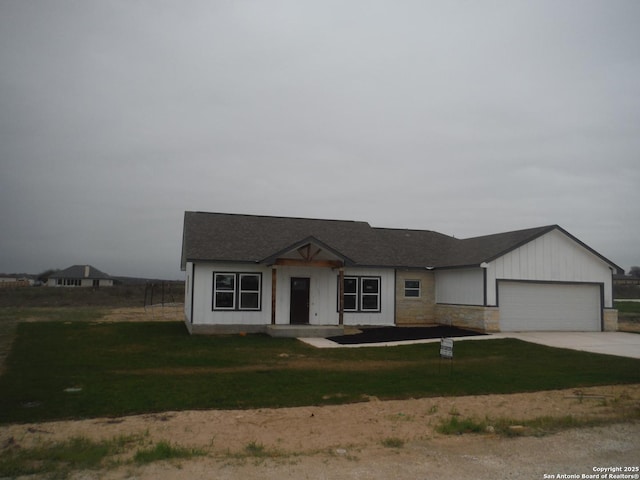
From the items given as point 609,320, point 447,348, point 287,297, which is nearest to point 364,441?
point 447,348

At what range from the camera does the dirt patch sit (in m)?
6.47

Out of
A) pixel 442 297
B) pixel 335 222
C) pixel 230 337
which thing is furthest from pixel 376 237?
pixel 230 337

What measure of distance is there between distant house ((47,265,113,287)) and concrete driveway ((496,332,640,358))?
79.8 metres

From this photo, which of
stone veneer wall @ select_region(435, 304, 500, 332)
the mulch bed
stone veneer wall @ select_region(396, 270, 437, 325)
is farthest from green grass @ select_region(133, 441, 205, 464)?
stone veneer wall @ select_region(396, 270, 437, 325)

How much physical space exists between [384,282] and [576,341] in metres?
8.59

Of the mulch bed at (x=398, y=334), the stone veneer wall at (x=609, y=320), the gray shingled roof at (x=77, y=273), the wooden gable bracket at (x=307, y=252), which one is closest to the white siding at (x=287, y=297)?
the wooden gable bracket at (x=307, y=252)

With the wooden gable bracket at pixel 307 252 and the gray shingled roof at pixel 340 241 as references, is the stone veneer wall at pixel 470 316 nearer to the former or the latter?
the gray shingled roof at pixel 340 241

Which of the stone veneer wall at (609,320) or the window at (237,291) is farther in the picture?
the stone veneer wall at (609,320)

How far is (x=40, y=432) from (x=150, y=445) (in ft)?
6.37

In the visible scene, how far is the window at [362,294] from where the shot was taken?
24.9 meters

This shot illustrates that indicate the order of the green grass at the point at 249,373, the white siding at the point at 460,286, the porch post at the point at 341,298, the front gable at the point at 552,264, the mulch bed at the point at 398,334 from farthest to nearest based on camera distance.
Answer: the white siding at the point at 460,286
the front gable at the point at 552,264
the porch post at the point at 341,298
the mulch bed at the point at 398,334
the green grass at the point at 249,373

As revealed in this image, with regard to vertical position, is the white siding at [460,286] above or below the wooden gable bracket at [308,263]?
below

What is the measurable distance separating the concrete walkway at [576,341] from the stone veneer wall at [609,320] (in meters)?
0.82

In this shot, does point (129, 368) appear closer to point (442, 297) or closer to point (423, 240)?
point (442, 297)
